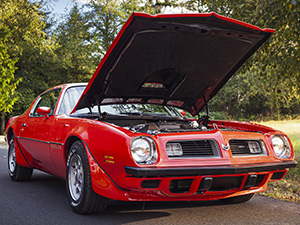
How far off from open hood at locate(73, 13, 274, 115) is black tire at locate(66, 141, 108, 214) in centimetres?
81

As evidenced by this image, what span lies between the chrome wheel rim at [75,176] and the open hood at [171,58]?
33.2 inches

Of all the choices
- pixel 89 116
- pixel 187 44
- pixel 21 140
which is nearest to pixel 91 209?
pixel 89 116

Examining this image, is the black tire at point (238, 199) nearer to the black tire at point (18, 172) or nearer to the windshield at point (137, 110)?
the windshield at point (137, 110)

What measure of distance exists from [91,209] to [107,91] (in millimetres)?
1541

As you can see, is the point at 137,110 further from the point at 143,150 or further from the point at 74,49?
the point at 74,49

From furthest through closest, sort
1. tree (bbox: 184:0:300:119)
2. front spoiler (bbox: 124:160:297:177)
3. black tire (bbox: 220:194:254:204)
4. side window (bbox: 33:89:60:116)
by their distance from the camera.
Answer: tree (bbox: 184:0:300:119) < side window (bbox: 33:89:60:116) < black tire (bbox: 220:194:254:204) < front spoiler (bbox: 124:160:297:177)

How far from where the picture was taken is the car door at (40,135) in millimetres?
5485

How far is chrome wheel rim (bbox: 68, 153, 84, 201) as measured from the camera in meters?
4.44

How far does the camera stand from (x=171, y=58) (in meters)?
4.89

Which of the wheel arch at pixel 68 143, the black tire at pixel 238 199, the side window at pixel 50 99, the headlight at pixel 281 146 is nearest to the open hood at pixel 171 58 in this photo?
the wheel arch at pixel 68 143

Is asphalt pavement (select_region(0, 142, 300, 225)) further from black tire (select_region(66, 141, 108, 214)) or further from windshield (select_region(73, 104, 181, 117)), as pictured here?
windshield (select_region(73, 104, 181, 117))

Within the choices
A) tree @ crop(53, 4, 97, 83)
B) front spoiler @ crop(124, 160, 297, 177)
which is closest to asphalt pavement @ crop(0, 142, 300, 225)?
front spoiler @ crop(124, 160, 297, 177)

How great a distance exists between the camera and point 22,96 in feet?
82.0

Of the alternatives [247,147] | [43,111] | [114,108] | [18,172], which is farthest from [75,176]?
[18,172]
